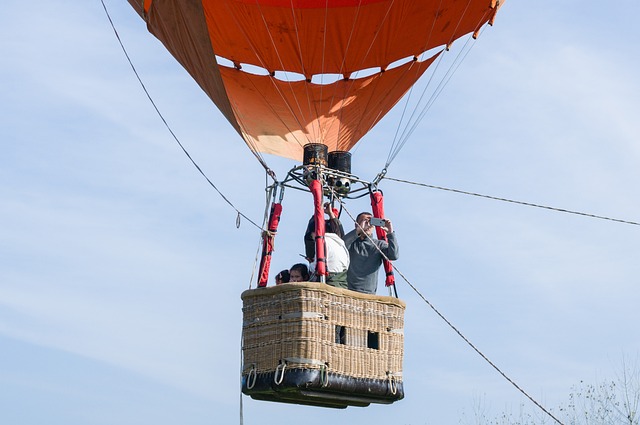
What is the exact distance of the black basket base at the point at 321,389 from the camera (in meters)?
8.02

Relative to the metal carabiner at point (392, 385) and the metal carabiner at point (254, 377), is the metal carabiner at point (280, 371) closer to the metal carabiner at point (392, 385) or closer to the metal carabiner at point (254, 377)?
the metal carabiner at point (254, 377)

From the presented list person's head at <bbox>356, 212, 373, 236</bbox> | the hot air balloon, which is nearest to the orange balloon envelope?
the hot air balloon

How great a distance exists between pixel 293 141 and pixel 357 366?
9.83 ft

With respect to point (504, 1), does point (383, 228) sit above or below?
below

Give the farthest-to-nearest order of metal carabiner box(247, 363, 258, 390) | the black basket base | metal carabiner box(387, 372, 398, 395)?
metal carabiner box(387, 372, 398, 395) → metal carabiner box(247, 363, 258, 390) → the black basket base

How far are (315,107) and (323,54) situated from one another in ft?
1.70

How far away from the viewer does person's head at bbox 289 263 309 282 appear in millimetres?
8367

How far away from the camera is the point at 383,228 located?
876 cm

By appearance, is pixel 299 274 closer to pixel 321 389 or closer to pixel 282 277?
pixel 282 277

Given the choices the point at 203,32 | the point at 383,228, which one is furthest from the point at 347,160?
the point at 203,32

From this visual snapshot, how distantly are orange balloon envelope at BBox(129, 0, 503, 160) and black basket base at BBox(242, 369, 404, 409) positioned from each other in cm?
283

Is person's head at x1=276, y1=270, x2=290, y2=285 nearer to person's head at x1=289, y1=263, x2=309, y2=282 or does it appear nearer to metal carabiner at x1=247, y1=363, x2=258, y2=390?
person's head at x1=289, y1=263, x2=309, y2=282

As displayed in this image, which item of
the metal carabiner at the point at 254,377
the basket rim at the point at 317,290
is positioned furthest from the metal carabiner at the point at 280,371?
the basket rim at the point at 317,290

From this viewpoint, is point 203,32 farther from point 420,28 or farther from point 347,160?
point 420,28
